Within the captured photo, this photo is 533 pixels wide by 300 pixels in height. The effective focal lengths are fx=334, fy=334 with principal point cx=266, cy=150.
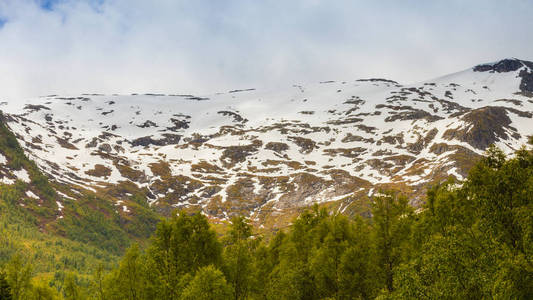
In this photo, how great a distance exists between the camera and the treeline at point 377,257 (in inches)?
856

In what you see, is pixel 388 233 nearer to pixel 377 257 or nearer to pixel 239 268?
pixel 377 257

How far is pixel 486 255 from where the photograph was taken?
72.5 ft

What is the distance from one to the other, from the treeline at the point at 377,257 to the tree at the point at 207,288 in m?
0.09

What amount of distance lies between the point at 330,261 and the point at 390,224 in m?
8.28

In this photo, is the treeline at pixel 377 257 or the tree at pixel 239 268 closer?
the treeline at pixel 377 257

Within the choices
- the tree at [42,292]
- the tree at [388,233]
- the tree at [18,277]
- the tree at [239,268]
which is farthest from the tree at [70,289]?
the tree at [388,233]

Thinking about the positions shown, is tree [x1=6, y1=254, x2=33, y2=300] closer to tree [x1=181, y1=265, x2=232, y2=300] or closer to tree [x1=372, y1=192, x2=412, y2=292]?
tree [x1=181, y1=265, x2=232, y2=300]

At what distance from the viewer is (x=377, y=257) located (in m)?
38.5

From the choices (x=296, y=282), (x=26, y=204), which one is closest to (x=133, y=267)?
(x=296, y=282)

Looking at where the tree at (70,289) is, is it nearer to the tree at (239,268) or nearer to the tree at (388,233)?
the tree at (239,268)

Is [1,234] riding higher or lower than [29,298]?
lower

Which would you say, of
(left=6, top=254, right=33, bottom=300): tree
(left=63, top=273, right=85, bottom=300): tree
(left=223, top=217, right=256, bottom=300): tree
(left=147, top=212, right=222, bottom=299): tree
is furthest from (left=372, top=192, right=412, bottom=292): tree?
(left=6, top=254, right=33, bottom=300): tree

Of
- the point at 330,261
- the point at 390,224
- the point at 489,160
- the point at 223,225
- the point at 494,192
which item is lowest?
the point at 223,225

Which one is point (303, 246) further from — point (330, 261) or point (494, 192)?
point (494, 192)
